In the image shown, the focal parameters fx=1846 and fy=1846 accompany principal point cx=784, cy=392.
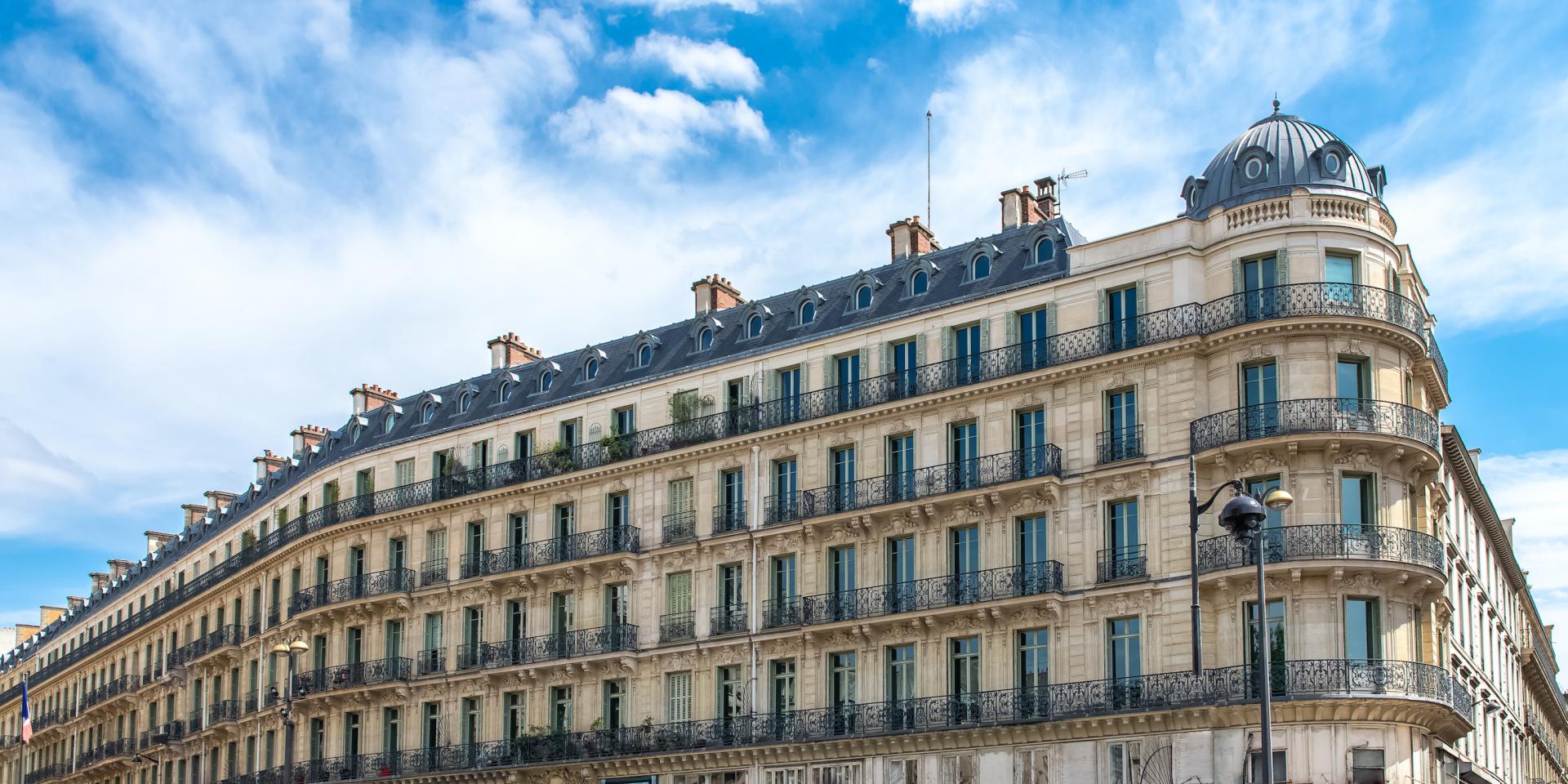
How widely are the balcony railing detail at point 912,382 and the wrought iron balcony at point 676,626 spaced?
429 centimetres

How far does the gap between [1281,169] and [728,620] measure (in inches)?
666

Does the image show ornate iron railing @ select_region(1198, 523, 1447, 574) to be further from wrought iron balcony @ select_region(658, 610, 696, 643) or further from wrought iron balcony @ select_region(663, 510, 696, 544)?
wrought iron balcony @ select_region(663, 510, 696, 544)

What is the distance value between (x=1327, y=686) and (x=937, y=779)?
902 cm

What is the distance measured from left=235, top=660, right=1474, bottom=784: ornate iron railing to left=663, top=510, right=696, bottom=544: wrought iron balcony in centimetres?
462

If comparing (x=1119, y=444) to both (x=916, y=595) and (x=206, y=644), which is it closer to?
(x=916, y=595)

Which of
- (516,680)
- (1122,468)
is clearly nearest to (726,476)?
(516,680)

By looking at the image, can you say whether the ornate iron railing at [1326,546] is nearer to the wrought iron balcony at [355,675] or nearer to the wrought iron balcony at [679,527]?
the wrought iron balcony at [679,527]

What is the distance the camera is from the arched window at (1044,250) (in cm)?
4259

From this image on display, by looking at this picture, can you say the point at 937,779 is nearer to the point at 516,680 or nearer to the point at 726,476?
the point at 726,476

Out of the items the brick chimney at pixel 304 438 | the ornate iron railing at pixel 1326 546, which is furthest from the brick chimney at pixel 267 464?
the ornate iron railing at pixel 1326 546

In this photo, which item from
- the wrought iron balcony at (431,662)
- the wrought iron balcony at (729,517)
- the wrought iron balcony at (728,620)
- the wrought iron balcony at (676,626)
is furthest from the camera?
the wrought iron balcony at (431,662)

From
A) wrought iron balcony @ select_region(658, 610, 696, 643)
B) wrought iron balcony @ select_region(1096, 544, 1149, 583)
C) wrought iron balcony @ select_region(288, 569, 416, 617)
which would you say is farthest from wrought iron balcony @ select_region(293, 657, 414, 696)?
wrought iron balcony @ select_region(1096, 544, 1149, 583)

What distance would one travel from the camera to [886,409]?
4347cm

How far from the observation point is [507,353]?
57.5 meters
